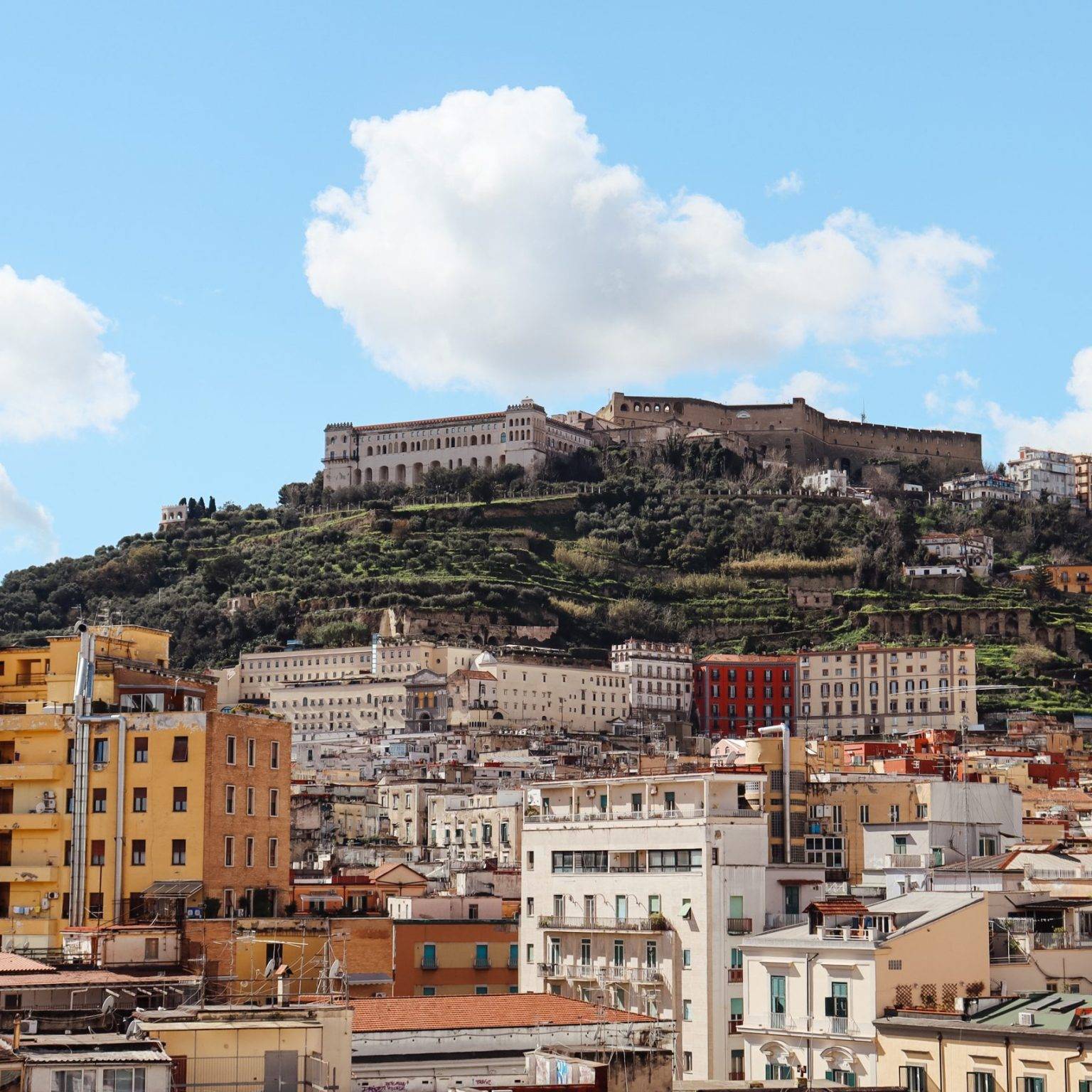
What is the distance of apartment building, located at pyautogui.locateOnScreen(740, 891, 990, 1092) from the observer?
3369cm

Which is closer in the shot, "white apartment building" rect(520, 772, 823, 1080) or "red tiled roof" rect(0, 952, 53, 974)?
"red tiled roof" rect(0, 952, 53, 974)

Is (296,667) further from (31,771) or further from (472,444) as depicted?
(31,771)

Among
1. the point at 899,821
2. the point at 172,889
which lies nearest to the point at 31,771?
the point at 172,889

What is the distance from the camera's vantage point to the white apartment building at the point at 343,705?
145 metres

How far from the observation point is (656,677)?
153 m

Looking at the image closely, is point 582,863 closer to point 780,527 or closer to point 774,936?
point 774,936

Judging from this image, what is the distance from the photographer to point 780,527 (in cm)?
18462

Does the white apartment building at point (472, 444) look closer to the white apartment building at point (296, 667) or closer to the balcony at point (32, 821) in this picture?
the white apartment building at point (296, 667)

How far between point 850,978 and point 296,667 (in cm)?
12410

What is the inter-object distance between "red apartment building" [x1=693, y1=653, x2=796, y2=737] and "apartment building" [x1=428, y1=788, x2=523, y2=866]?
71.4 metres

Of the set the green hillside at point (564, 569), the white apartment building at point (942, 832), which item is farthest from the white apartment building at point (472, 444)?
the white apartment building at point (942, 832)

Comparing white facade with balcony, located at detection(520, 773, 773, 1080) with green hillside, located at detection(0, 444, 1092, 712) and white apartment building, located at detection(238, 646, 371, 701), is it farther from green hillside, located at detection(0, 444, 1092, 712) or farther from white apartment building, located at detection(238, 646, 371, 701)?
green hillside, located at detection(0, 444, 1092, 712)

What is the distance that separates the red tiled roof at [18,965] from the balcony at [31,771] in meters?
11.2

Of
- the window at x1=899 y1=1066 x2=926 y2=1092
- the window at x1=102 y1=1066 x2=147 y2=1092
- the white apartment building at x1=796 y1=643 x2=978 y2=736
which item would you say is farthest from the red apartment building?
the window at x1=102 y1=1066 x2=147 y2=1092
